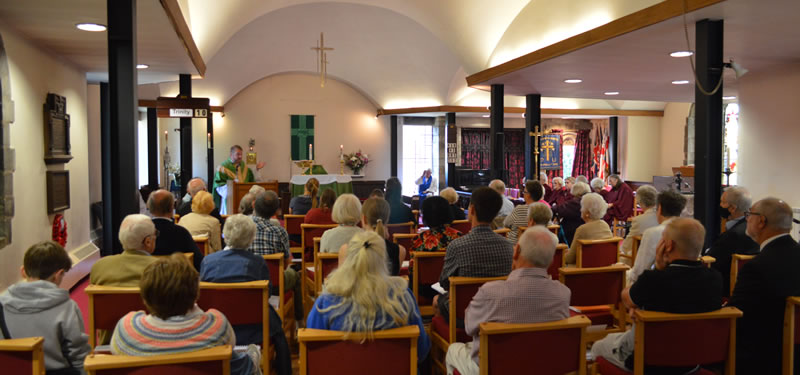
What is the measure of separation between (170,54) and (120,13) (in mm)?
2871

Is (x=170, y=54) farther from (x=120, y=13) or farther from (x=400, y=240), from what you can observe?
(x=400, y=240)

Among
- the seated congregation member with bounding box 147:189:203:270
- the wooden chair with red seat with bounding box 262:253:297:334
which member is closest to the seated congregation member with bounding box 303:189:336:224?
the wooden chair with red seat with bounding box 262:253:297:334

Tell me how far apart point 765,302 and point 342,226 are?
2.92m

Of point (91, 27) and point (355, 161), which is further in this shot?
point (355, 161)

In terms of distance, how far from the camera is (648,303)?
106 inches

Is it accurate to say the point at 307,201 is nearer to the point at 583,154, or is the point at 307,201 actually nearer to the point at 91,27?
the point at 91,27

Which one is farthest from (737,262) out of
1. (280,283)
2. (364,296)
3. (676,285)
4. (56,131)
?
(56,131)

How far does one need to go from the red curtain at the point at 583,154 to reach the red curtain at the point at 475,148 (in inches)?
Result: 130

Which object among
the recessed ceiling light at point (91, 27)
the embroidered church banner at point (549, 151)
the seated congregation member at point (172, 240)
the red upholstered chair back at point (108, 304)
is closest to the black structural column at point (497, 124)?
the recessed ceiling light at point (91, 27)

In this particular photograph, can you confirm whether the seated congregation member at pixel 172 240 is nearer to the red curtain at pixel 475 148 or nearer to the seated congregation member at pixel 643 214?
the seated congregation member at pixel 643 214

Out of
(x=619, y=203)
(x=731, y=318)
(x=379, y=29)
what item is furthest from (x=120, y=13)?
(x=379, y=29)

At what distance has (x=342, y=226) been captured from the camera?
4.71 metres

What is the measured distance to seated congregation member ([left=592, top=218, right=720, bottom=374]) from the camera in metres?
2.64

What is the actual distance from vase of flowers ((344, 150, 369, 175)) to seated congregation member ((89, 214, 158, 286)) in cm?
1286
